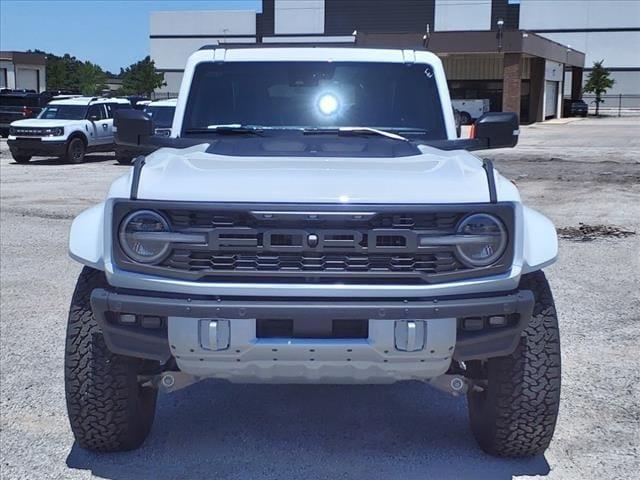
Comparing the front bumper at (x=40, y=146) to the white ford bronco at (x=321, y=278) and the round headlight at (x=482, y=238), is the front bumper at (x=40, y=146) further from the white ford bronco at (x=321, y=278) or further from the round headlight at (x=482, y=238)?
the round headlight at (x=482, y=238)

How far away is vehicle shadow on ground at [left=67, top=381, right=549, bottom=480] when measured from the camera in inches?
157

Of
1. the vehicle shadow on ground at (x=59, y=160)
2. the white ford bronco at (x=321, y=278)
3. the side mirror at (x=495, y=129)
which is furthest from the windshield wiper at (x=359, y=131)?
the vehicle shadow on ground at (x=59, y=160)

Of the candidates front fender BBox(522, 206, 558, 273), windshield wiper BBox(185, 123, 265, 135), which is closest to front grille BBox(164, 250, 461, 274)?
front fender BBox(522, 206, 558, 273)

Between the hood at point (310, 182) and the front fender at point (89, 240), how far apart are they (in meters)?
0.23

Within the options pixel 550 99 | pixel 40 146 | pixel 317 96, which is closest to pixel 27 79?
pixel 550 99

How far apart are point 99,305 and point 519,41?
42.4m

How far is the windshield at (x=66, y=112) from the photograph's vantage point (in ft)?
76.0

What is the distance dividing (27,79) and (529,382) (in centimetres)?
7290

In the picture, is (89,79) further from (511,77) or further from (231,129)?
(231,129)

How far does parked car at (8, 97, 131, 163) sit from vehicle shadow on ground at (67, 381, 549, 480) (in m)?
18.4

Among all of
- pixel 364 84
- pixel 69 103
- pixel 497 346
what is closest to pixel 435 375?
pixel 497 346

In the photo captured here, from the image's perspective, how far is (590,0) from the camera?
78.4 m

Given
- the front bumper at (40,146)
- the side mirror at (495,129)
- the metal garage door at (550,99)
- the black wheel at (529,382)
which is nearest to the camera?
the black wheel at (529,382)

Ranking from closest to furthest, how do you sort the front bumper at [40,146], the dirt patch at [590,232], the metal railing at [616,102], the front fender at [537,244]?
the front fender at [537,244]
the dirt patch at [590,232]
the front bumper at [40,146]
the metal railing at [616,102]
